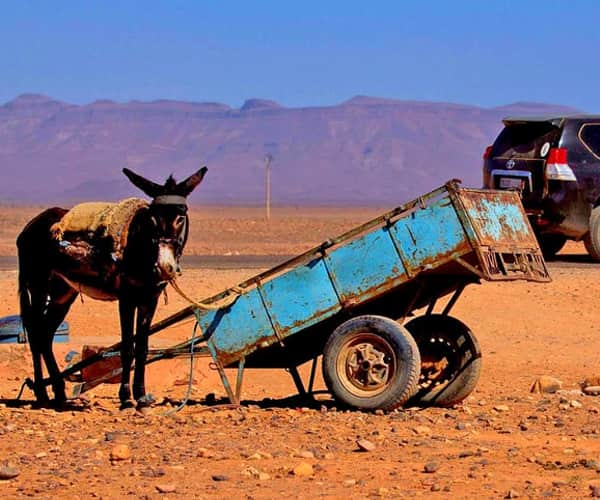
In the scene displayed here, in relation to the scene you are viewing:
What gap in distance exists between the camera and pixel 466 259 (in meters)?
10.8

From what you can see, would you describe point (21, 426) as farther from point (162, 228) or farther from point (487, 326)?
point (487, 326)

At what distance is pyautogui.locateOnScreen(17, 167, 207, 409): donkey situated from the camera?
11.1 metres

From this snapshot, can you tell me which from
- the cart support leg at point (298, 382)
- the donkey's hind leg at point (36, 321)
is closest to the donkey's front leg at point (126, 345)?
the donkey's hind leg at point (36, 321)

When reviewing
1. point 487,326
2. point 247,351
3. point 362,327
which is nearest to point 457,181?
point 362,327

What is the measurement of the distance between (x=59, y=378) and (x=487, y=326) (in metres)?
7.11

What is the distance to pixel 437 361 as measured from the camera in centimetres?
1173

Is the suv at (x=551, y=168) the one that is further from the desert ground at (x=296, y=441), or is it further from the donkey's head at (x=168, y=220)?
the donkey's head at (x=168, y=220)

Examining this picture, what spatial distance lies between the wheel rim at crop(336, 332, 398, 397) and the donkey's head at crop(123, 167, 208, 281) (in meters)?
1.54

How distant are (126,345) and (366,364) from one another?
2190mm

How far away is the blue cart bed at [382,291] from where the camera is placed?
10.8 meters

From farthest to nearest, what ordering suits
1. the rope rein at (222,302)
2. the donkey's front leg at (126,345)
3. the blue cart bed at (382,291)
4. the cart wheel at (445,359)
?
1. the donkey's front leg at (126,345)
2. the cart wheel at (445,359)
3. the rope rein at (222,302)
4. the blue cart bed at (382,291)

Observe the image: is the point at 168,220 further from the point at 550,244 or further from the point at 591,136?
the point at 550,244

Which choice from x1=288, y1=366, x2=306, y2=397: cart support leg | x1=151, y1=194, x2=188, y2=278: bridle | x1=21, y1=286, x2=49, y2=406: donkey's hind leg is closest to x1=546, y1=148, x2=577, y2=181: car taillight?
x1=288, y1=366, x2=306, y2=397: cart support leg

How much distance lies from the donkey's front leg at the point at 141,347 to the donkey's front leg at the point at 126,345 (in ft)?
0.25
